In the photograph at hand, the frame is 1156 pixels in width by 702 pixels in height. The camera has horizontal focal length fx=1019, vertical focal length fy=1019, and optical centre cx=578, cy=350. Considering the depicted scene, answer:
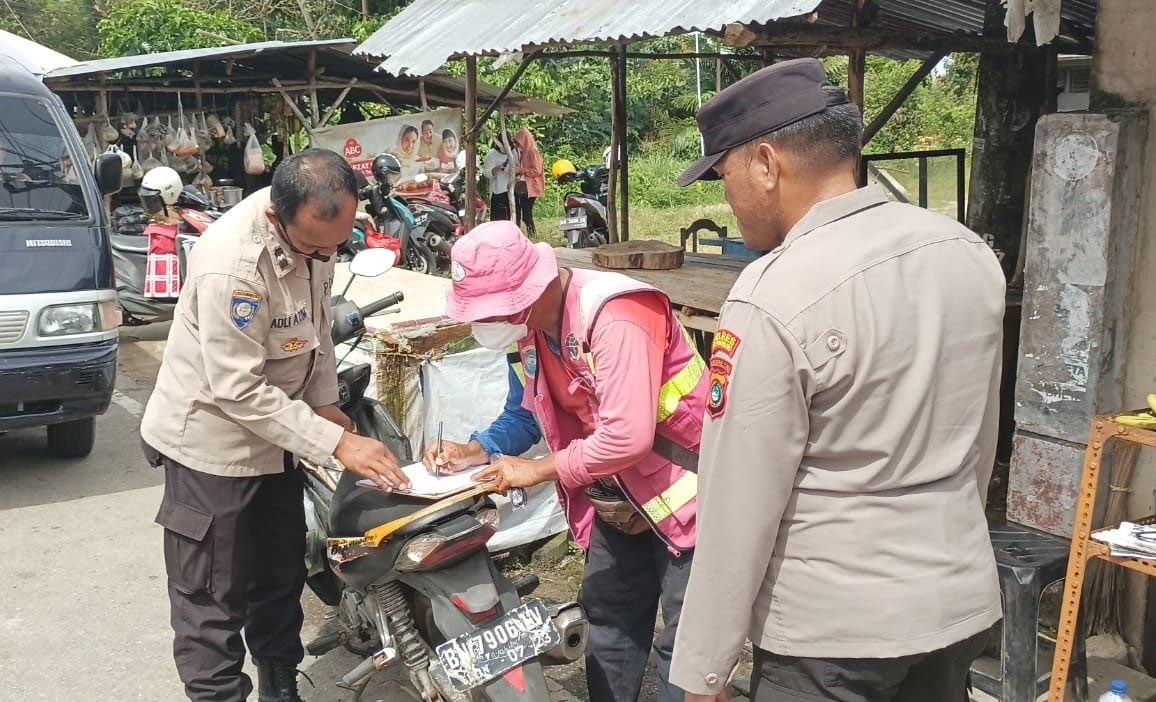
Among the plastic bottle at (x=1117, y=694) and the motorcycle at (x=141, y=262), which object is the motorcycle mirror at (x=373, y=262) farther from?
the motorcycle at (x=141, y=262)

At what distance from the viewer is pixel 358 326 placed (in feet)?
11.9

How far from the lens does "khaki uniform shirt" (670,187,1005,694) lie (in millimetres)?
1449

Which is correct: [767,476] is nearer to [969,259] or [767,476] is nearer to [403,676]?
[969,259]

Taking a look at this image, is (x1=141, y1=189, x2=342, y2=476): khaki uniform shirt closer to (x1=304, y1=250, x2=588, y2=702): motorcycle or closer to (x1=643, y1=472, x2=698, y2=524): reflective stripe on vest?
(x1=304, y1=250, x2=588, y2=702): motorcycle

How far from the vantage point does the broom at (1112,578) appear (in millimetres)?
3182

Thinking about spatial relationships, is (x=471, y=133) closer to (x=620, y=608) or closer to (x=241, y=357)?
(x=241, y=357)

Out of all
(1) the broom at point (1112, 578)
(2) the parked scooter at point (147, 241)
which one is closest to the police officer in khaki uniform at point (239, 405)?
(1) the broom at point (1112, 578)

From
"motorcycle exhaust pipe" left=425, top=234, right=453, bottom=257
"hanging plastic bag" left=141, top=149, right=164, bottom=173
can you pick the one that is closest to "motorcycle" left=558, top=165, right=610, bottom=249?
A: "motorcycle exhaust pipe" left=425, top=234, right=453, bottom=257

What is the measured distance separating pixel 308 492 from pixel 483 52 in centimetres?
307

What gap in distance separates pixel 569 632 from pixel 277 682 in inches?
42.1

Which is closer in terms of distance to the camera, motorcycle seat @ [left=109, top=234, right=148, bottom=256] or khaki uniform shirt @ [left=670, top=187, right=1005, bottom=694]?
khaki uniform shirt @ [left=670, top=187, right=1005, bottom=694]

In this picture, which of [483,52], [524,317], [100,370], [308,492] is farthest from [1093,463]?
[100,370]

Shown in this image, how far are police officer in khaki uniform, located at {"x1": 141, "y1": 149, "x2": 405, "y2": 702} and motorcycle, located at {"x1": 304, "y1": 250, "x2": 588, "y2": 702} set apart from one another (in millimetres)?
165

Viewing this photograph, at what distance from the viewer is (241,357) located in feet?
8.50
